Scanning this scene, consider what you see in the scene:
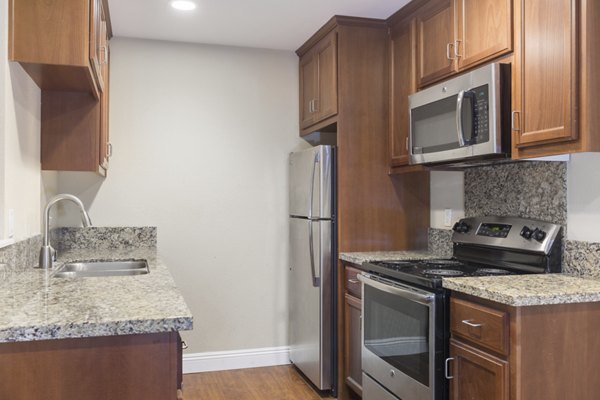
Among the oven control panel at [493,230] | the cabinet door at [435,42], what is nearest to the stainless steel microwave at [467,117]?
the cabinet door at [435,42]

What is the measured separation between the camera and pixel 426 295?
7.02 feet

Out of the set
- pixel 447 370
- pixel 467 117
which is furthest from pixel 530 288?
pixel 467 117

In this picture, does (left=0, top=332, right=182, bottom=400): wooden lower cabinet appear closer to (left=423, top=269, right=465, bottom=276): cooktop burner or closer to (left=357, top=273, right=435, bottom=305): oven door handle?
(left=357, top=273, right=435, bottom=305): oven door handle

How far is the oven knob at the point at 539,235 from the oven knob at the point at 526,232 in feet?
0.08

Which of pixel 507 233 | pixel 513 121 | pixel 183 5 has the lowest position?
pixel 507 233

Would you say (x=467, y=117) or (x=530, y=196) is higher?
(x=467, y=117)

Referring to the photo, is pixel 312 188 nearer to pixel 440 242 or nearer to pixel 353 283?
pixel 353 283

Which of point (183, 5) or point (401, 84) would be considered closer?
point (183, 5)

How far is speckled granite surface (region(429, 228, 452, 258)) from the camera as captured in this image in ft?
10.2

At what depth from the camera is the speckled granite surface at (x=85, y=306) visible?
1.26m

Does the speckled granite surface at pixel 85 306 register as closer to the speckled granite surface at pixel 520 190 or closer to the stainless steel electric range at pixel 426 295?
the stainless steel electric range at pixel 426 295

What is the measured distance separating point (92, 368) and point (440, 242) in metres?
2.34

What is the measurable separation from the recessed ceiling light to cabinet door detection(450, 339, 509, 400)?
224 centimetres

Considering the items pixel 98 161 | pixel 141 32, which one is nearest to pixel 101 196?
pixel 98 161
